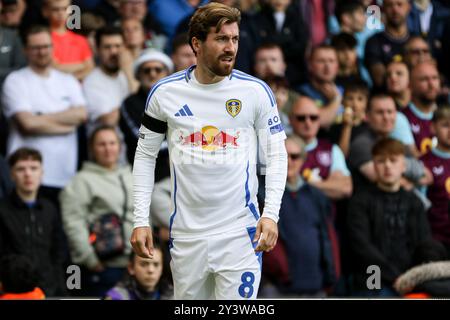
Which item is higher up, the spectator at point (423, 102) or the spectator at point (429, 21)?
the spectator at point (429, 21)

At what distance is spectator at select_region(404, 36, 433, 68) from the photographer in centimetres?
1342

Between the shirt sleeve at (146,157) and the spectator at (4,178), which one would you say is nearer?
the shirt sleeve at (146,157)

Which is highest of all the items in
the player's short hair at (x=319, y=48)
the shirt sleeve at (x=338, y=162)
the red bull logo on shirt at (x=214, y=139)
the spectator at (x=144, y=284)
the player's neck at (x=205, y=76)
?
the player's short hair at (x=319, y=48)

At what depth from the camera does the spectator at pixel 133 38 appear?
1223 cm

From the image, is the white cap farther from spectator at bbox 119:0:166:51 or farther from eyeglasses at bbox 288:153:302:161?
eyeglasses at bbox 288:153:302:161

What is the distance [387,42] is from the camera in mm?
13414

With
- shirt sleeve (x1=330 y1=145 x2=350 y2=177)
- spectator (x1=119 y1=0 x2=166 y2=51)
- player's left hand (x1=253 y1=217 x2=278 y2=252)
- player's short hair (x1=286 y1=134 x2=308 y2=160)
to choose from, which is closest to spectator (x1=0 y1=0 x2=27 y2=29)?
spectator (x1=119 y1=0 x2=166 y2=51)

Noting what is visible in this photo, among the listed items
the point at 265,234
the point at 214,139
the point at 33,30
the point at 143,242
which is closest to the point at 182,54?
the point at 33,30

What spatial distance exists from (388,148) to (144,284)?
3.00 m

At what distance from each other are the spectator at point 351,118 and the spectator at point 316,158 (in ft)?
1.68

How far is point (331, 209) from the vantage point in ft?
36.3

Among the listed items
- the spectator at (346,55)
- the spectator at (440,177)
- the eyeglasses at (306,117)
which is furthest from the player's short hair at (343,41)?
the eyeglasses at (306,117)

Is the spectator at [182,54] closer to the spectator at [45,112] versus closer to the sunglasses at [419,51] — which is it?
the spectator at [45,112]

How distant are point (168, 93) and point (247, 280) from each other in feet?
3.95
